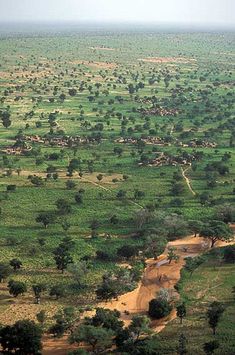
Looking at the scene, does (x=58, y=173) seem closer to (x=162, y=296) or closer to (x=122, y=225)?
(x=122, y=225)

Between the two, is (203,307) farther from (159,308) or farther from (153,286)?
(153,286)

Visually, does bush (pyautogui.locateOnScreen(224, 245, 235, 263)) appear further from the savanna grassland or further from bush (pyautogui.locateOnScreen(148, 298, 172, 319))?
bush (pyautogui.locateOnScreen(148, 298, 172, 319))

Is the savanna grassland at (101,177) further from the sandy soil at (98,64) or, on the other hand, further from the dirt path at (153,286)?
the sandy soil at (98,64)

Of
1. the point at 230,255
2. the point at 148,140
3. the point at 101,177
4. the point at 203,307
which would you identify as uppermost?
the point at 148,140

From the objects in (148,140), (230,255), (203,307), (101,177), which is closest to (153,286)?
(203,307)

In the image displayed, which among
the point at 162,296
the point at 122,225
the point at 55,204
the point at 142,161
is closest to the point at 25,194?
the point at 55,204

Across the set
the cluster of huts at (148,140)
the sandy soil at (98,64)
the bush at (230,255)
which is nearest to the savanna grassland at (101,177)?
the cluster of huts at (148,140)
